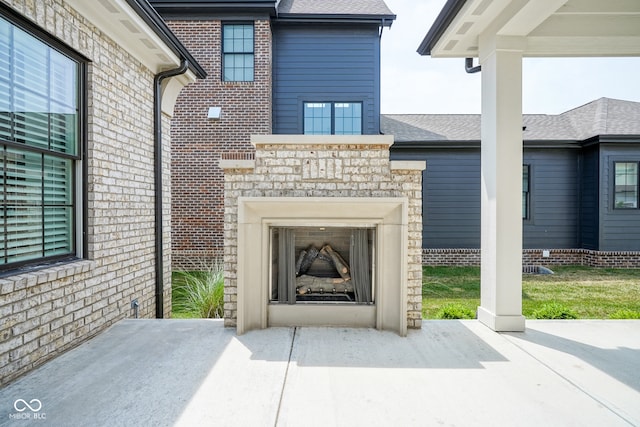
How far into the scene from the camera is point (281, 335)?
13.8 ft

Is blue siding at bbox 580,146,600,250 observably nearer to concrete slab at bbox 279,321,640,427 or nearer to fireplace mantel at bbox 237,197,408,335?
concrete slab at bbox 279,321,640,427

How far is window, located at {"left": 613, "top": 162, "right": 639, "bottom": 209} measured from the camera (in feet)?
33.9

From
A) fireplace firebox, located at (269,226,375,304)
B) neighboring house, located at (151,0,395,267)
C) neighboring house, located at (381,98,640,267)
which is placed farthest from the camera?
neighboring house, located at (381,98,640,267)

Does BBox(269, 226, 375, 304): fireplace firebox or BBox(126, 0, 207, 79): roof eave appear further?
BBox(269, 226, 375, 304): fireplace firebox

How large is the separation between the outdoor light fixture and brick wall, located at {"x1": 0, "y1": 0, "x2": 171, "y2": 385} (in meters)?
4.06

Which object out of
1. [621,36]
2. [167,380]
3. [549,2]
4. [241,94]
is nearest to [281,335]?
[167,380]

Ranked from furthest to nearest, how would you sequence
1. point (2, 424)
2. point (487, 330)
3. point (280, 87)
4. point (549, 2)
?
point (280, 87)
point (487, 330)
point (549, 2)
point (2, 424)

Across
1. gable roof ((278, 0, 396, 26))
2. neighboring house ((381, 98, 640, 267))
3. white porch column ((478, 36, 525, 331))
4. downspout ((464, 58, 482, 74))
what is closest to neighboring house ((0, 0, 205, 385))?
downspout ((464, 58, 482, 74))

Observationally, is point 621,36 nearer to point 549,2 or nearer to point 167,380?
point 549,2

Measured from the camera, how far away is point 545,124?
11.9 m

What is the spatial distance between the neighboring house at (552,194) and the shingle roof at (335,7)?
344 centimetres

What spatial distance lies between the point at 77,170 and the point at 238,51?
6964 mm

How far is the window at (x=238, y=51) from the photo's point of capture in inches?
384

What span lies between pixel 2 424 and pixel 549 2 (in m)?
5.96
